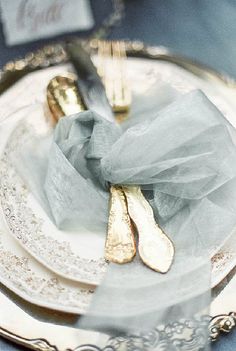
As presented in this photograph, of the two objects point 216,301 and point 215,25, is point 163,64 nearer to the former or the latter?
point 215,25

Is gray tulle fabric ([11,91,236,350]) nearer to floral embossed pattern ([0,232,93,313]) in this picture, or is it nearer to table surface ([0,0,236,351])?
floral embossed pattern ([0,232,93,313])

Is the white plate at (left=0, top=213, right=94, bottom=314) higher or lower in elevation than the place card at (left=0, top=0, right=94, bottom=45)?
lower

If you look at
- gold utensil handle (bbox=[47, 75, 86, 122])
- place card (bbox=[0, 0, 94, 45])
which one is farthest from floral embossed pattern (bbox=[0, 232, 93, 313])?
place card (bbox=[0, 0, 94, 45])

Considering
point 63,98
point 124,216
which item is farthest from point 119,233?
point 63,98

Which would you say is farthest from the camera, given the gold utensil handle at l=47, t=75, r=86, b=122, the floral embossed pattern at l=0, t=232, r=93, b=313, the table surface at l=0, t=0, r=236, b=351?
the table surface at l=0, t=0, r=236, b=351

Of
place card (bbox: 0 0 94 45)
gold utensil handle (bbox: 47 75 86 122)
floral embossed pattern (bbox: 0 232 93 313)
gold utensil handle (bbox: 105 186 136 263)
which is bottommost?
floral embossed pattern (bbox: 0 232 93 313)

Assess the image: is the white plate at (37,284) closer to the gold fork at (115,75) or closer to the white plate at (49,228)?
the white plate at (49,228)

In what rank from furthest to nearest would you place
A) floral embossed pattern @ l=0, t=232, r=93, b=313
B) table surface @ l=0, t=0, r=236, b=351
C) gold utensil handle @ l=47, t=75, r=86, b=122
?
table surface @ l=0, t=0, r=236, b=351 < gold utensil handle @ l=47, t=75, r=86, b=122 < floral embossed pattern @ l=0, t=232, r=93, b=313

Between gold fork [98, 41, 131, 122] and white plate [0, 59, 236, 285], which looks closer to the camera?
white plate [0, 59, 236, 285]

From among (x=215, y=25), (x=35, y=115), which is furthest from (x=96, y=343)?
(x=215, y=25)
